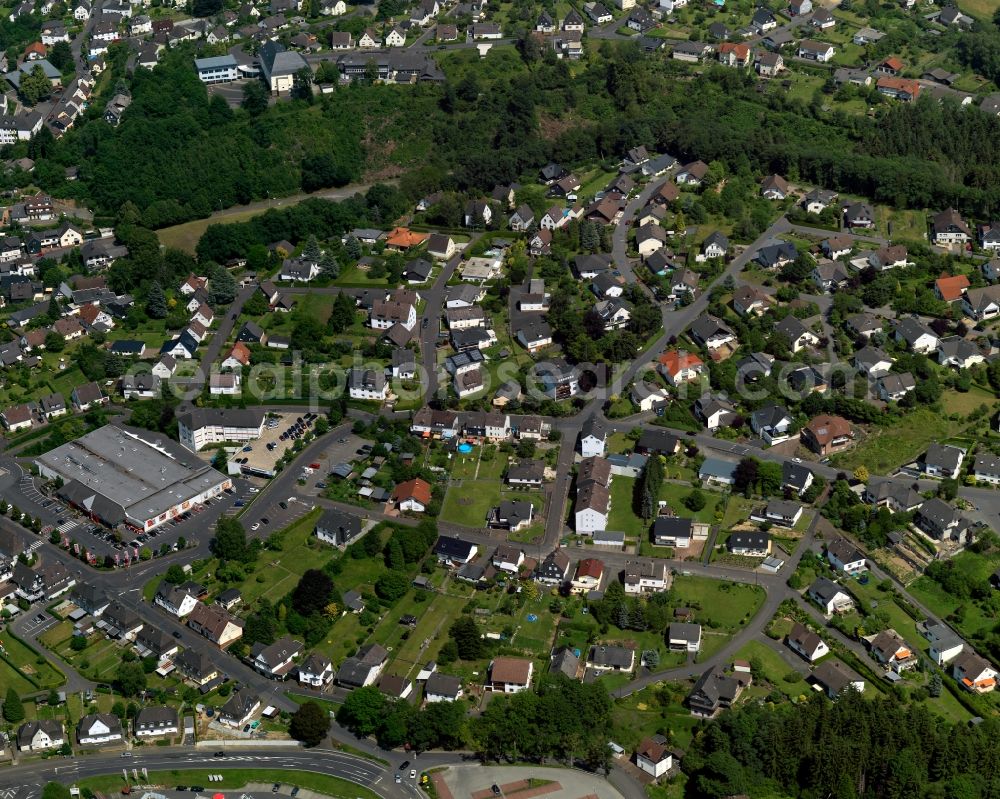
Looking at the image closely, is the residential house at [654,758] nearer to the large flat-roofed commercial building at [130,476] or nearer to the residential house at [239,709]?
the residential house at [239,709]

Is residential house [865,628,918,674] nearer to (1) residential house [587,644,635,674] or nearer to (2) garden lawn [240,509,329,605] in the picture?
(1) residential house [587,644,635,674]

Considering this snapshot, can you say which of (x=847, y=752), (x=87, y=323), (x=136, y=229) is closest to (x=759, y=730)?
(x=847, y=752)

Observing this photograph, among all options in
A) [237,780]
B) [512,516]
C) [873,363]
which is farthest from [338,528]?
[873,363]

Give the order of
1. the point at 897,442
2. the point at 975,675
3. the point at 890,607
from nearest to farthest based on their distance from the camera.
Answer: the point at 975,675
the point at 890,607
the point at 897,442

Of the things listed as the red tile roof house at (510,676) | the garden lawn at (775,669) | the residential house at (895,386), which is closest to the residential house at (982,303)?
the residential house at (895,386)

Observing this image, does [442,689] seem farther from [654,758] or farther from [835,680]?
[835,680]

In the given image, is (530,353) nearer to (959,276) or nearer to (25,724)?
(959,276)
